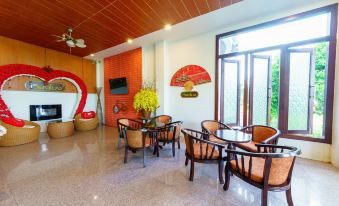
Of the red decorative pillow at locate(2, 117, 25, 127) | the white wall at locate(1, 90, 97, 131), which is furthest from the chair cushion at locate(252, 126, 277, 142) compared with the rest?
the white wall at locate(1, 90, 97, 131)

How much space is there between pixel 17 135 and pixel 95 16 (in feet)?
12.2

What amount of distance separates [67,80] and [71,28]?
9.61 ft

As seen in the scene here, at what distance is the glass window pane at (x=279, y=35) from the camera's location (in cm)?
305

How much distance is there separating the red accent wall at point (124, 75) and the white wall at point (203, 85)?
54 centimetres

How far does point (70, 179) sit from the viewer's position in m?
2.41

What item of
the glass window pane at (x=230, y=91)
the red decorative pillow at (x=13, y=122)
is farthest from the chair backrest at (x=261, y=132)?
the red decorative pillow at (x=13, y=122)

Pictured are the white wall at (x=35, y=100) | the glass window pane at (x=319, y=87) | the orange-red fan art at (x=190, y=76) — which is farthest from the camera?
the white wall at (x=35, y=100)

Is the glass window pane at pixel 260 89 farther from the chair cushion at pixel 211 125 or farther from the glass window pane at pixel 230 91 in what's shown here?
the chair cushion at pixel 211 125

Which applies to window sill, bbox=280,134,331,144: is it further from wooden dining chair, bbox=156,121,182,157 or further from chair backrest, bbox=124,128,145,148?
chair backrest, bbox=124,128,145,148

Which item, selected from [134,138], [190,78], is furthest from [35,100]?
[190,78]

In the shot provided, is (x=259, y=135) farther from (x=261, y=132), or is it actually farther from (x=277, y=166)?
(x=277, y=166)

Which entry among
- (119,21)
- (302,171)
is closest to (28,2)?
(119,21)

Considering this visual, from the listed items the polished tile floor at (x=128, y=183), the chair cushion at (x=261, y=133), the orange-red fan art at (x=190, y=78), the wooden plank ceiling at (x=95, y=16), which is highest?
the wooden plank ceiling at (x=95, y=16)

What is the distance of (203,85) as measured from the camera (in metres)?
4.50
